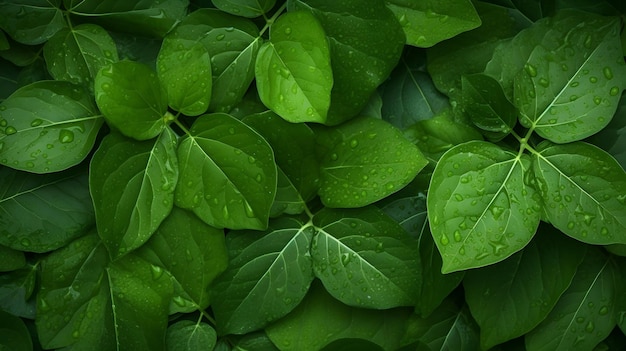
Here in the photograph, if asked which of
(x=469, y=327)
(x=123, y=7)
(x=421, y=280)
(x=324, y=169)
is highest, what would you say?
(x=123, y=7)

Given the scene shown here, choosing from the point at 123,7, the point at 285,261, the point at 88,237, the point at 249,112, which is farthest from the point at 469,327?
the point at 123,7

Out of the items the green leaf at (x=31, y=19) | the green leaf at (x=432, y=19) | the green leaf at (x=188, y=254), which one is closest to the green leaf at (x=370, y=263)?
the green leaf at (x=188, y=254)

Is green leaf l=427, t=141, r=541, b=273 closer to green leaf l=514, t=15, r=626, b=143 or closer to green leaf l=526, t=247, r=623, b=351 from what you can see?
green leaf l=514, t=15, r=626, b=143

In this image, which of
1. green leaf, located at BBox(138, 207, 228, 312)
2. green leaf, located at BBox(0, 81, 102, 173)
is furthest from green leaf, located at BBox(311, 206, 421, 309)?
green leaf, located at BBox(0, 81, 102, 173)

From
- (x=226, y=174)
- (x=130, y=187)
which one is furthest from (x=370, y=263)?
(x=130, y=187)

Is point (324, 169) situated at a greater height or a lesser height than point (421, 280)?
greater

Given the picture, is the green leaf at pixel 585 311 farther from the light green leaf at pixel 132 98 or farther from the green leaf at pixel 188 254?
the light green leaf at pixel 132 98

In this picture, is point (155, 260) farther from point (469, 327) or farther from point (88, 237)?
point (469, 327)
